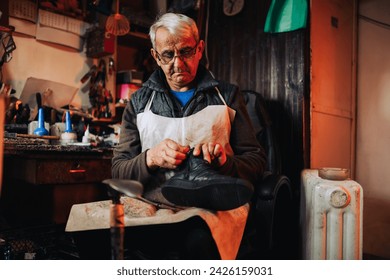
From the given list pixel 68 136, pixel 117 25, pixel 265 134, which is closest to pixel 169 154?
pixel 265 134

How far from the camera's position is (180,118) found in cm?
128

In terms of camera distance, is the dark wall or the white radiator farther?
the dark wall

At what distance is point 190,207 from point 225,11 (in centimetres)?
170

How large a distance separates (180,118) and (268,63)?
1.04 metres

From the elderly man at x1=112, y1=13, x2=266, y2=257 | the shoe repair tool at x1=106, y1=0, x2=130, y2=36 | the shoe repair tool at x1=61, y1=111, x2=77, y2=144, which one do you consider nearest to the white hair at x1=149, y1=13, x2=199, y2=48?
the elderly man at x1=112, y1=13, x2=266, y2=257

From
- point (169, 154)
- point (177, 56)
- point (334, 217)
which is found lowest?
point (334, 217)

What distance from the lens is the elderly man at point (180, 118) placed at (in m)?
1.20

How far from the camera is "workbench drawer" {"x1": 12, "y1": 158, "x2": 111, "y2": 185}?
1.67 meters

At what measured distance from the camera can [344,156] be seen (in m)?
2.17

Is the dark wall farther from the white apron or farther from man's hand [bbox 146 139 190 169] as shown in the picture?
man's hand [bbox 146 139 190 169]

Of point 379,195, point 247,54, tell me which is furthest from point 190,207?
point 379,195

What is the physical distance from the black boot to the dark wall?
109cm

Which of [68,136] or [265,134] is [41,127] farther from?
[265,134]
